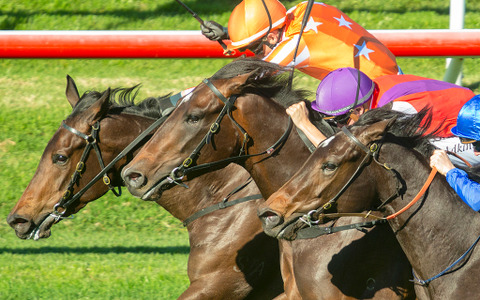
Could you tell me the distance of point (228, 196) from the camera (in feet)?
16.9

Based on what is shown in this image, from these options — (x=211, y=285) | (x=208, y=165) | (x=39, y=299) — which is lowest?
(x=39, y=299)

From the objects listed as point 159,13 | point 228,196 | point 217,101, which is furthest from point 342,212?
point 159,13

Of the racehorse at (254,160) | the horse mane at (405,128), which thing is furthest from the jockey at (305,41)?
the horse mane at (405,128)

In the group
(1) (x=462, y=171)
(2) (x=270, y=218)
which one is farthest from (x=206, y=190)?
(1) (x=462, y=171)

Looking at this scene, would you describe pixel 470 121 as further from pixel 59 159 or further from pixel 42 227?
pixel 42 227

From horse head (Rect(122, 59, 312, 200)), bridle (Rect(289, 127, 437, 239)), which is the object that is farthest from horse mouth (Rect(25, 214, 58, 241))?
bridle (Rect(289, 127, 437, 239))

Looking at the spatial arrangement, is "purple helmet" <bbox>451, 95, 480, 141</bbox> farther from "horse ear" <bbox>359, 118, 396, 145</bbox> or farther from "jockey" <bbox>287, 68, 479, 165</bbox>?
"horse ear" <bbox>359, 118, 396, 145</bbox>

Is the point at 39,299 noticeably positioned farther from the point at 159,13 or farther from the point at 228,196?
the point at 159,13

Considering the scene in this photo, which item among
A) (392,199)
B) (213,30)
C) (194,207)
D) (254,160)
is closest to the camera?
(392,199)

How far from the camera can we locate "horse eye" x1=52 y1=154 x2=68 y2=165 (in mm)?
5145

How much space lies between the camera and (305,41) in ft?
16.4

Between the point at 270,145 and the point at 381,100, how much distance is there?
27.2 inches

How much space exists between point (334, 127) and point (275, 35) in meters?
0.81

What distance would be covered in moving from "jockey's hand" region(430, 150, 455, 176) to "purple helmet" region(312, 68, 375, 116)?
25.7 inches
